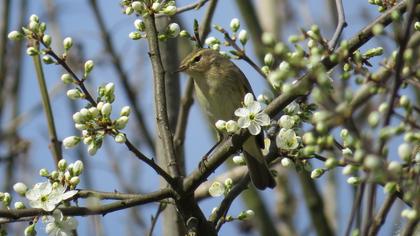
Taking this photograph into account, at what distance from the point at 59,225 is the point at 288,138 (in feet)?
3.28

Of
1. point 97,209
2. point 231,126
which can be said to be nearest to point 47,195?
point 97,209

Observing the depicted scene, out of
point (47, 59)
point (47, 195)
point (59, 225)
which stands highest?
point (47, 59)

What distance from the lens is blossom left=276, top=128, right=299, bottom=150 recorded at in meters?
3.12

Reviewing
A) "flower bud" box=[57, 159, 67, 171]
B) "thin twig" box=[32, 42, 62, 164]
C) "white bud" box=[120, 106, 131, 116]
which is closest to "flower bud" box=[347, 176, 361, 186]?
"white bud" box=[120, 106, 131, 116]

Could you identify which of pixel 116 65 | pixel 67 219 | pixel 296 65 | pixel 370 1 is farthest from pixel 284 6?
pixel 296 65

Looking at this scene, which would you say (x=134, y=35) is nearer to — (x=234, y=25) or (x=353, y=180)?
(x=234, y=25)

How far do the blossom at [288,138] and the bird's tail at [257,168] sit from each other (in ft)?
2.56

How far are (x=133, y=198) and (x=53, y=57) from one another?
0.69 meters

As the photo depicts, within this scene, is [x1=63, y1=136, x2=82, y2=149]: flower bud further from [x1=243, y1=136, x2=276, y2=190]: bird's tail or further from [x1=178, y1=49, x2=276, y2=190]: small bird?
[x1=178, y1=49, x2=276, y2=190]: small bird

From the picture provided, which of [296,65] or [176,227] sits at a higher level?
[296,65]

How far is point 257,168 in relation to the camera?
4.40 m

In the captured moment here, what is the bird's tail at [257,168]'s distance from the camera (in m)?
4.24

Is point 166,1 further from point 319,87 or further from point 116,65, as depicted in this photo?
point 116,65

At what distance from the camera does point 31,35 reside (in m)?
3.15
